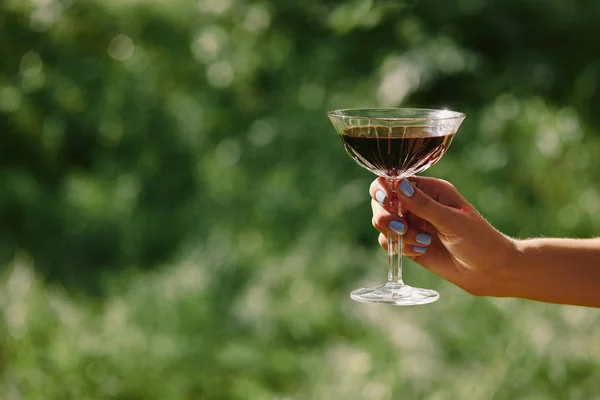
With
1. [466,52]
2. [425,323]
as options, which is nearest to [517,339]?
[425,323]

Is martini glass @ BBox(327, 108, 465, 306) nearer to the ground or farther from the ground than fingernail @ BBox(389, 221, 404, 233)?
farther from the ground

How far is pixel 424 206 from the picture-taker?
6.11 ft

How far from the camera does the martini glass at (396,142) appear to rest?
6.28 feet

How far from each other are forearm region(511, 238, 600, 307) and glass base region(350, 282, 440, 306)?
0.25 m

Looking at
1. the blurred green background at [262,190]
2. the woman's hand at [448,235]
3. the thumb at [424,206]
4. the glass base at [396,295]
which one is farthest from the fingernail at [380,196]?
the blurred green background at [262,190]

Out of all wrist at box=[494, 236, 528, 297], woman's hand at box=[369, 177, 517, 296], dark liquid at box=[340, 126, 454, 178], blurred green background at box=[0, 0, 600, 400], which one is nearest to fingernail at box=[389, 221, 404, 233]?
woman's hand at box=[369, 177, 517, 296]

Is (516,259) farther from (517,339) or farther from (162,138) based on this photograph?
(162,138)

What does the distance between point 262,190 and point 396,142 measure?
3.70 meters

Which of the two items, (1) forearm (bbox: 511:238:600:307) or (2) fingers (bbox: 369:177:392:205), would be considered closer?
(2) fingers (bbox: 369:177:392:205)

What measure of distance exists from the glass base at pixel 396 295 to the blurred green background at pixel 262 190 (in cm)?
139

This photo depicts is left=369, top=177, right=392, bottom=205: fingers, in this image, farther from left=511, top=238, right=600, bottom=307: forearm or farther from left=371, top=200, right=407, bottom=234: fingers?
left=511, top=238, right=600, bottom=307: forearm

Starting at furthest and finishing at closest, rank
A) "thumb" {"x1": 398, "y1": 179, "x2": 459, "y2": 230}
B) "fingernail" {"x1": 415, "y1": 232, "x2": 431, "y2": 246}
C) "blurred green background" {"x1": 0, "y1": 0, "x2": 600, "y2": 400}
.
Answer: "blurred green background" {"x1": 0, "y1": 0, "x2": 600, "y2": 400} → "fingernail" {"x1": 415, "y1": 232, "x2": 431, "y2": 246} → "thumb" {"x1": 398, "y1": 179, "x2": 459, "y2": 230}

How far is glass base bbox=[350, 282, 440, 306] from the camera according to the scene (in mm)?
2021

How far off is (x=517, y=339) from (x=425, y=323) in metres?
0.42
